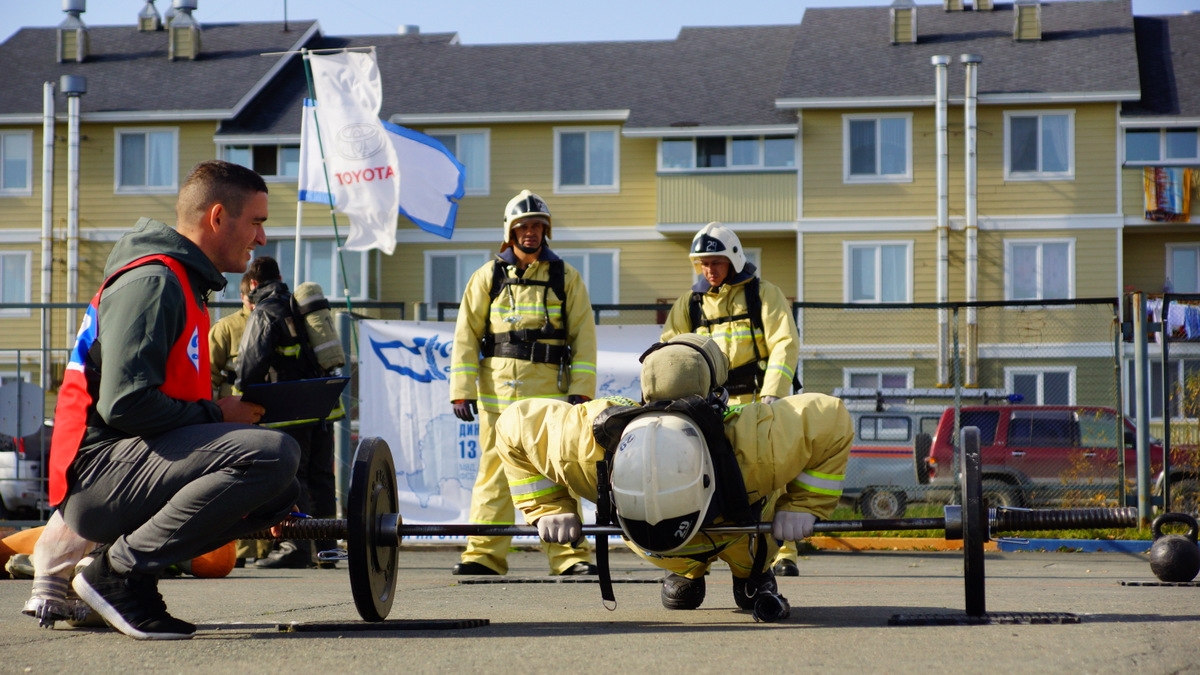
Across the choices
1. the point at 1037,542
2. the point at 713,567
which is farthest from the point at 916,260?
the point at 713,567

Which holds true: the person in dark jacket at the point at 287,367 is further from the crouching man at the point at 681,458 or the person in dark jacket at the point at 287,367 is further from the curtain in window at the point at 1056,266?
the curtain in window at the point at 1056,266

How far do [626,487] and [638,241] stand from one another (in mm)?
31530

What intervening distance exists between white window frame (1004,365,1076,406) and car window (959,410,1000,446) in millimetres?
430

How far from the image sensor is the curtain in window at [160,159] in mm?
36531

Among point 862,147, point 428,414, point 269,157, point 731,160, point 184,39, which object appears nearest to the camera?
point 428,414

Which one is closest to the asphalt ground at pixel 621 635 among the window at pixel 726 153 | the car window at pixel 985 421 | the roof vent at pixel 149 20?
the car window at pixel 985 421

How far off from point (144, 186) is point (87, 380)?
34.2m

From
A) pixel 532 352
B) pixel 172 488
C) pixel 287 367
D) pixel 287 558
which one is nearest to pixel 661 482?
pixel 172 488

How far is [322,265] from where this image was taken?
119ft

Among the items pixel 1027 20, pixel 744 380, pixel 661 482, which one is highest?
pixel 1027 20

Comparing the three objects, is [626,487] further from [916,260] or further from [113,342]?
[916,260]

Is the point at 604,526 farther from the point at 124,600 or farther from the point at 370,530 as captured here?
the point at 124,600

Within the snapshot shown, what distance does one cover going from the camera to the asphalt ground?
3.74m

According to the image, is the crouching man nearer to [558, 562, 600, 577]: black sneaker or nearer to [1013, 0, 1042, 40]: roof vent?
[558, 562, 600, 577]: black sneaker
